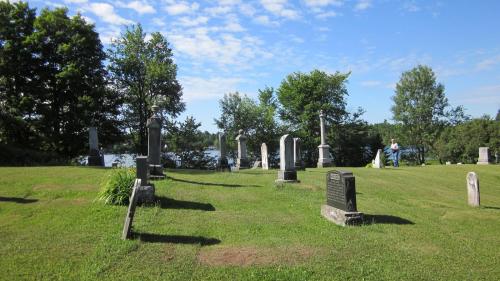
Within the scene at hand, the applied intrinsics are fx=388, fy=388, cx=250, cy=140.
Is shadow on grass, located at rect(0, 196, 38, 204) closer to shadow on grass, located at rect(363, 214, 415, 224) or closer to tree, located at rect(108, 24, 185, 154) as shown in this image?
shadow on grass, located at rect(363, 214, 415, 224)

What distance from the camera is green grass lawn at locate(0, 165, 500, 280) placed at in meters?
Result: 6.83

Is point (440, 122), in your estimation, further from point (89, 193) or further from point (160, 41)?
point (89, 193)

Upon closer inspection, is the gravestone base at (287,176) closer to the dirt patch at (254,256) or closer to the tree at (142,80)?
the dirt patch at (254,256)

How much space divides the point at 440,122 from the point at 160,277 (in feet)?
172

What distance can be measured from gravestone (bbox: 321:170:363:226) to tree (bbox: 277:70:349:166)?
116 feet

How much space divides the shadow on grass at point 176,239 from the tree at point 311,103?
125ft

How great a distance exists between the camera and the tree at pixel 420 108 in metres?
50.4

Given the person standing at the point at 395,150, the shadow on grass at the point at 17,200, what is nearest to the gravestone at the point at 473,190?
the person standing at the point at 395,150

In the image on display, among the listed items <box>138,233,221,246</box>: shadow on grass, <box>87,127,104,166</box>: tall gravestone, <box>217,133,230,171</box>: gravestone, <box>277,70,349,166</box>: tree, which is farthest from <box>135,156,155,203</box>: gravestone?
<box>277,70,349,166</box>: tree

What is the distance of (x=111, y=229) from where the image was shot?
346 inches

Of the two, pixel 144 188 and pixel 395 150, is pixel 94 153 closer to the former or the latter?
pixel 144 188

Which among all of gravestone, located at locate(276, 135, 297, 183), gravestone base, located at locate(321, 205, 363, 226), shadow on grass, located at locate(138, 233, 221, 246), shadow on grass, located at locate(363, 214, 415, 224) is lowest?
shadow on grass, located at locate(138, 233, 221, 246)

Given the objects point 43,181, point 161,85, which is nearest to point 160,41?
point 161,85

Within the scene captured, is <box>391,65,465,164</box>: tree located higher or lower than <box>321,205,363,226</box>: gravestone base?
higher
